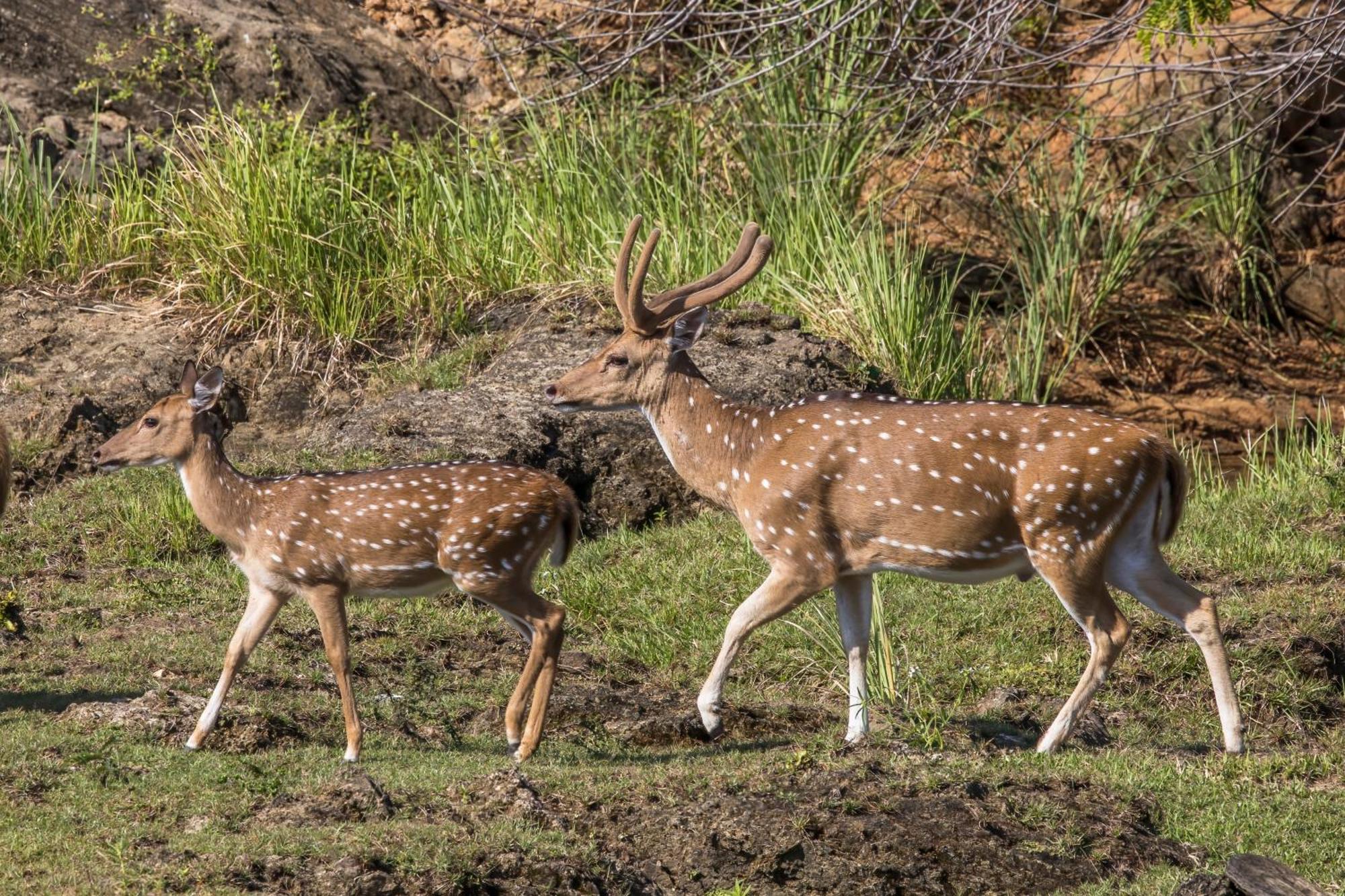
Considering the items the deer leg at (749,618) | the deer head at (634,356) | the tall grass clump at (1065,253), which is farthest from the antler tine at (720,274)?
the tall grass clump at (1065,253)

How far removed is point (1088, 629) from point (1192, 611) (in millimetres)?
461

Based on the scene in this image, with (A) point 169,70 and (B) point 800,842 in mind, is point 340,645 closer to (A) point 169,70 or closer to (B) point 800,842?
(B) point 800,842

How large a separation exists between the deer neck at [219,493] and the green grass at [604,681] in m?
0.77

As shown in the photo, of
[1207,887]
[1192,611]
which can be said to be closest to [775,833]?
[1207,887]

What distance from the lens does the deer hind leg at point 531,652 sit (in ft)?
23.5

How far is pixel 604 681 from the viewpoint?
873cm

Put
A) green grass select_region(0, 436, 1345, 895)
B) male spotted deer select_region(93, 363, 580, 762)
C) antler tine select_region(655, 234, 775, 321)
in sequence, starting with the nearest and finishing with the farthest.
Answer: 1. green grass select_region(0, 436, 1345, 895)
2. male spotted deer select_region(93, 363, 580, 762)
3. antler tine select_region(655, 234, 775, 321)

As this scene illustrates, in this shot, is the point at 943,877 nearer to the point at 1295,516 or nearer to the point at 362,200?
the point at 1295,516

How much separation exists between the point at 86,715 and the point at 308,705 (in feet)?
3.25

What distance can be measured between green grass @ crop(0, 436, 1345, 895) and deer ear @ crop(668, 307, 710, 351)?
1729 mm

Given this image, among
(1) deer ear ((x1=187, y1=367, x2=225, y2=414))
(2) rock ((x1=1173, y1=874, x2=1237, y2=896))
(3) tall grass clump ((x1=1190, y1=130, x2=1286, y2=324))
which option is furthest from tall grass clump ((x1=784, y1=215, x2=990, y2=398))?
(2) rock ((x1=1173, y1=874, x2=1237, y2=896))

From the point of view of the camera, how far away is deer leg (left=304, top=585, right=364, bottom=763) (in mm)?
6965

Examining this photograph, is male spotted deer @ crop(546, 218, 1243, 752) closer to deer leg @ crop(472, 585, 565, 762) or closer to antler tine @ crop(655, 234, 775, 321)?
deer leg @ crop(472, 585, 565, 762)

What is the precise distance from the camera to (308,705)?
7812 mm
